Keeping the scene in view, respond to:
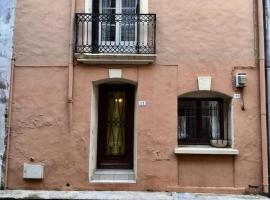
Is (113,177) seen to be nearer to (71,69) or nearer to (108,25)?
(71,69)

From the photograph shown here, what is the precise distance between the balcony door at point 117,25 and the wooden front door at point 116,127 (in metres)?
1.10

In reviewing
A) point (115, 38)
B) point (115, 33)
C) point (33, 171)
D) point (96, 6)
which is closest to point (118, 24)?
point (115, 33)

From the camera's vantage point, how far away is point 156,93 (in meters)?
9.38

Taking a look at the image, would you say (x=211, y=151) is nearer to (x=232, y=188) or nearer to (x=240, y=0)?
(x=232, y=188)

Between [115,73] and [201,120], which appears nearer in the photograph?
[115,73]

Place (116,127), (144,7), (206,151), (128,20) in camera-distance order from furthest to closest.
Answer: (116,127), (128,20), (144,7), (206,151)

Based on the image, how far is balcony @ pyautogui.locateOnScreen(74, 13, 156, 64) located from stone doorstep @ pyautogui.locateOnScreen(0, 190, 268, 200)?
10.5ft

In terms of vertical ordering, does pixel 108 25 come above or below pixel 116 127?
above

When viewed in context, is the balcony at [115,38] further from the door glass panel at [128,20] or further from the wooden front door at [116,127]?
the wooden front door at [116,127]

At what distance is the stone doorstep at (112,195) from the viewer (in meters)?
8.54

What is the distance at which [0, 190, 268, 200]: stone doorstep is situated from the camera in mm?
8539

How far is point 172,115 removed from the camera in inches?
367

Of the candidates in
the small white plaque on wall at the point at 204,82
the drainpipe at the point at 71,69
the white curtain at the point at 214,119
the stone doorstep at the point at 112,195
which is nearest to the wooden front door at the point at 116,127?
the drainpipe at the point at 71,69

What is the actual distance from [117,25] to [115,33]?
216mm
